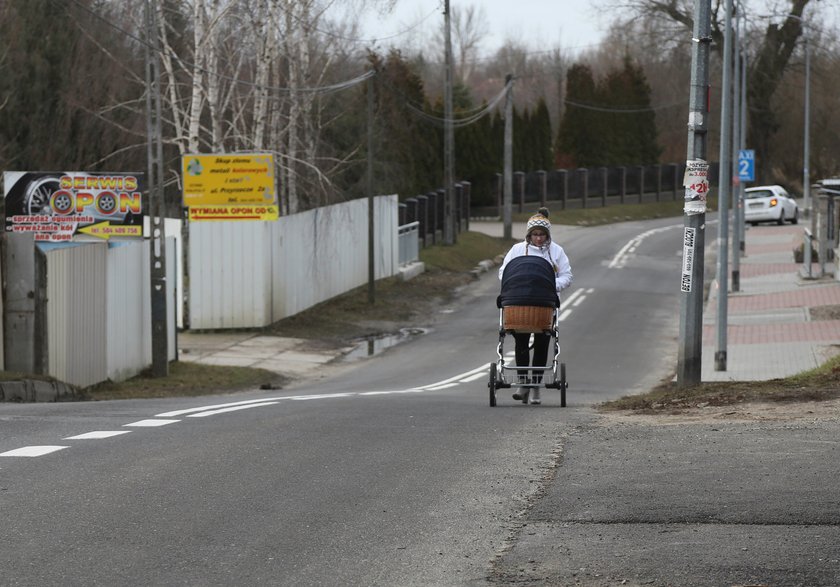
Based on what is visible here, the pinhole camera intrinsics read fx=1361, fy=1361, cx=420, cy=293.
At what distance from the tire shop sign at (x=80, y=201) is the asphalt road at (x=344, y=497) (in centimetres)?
897

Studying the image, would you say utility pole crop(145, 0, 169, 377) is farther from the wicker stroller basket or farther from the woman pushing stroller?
the wicker stroller basket

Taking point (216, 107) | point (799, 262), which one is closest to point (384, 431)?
point (216, 107)

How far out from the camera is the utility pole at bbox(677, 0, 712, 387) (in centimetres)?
1376

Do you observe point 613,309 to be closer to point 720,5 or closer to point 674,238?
point 674,238

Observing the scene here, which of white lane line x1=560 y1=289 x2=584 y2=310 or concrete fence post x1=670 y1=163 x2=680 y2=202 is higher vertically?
concrete fence post x1=670 y1=163 x2=680 y2=202

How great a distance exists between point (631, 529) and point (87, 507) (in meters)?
2.85

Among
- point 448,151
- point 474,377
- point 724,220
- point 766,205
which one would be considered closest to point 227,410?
point 474,377

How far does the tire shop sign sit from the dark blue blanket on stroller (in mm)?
10628

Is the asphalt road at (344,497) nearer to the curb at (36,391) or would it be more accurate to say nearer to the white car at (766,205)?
the curb at (36,391)

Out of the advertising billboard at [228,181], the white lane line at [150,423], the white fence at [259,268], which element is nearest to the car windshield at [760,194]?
the white fence at [259,268]

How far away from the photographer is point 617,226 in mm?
61844

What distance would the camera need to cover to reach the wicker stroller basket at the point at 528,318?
12336 millimetres

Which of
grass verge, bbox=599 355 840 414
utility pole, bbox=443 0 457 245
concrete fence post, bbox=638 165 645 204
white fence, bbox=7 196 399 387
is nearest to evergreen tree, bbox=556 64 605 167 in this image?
concrete fence post, bbox=638 165 645 204

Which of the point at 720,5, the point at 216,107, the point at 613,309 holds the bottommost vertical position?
the point at 613,309
